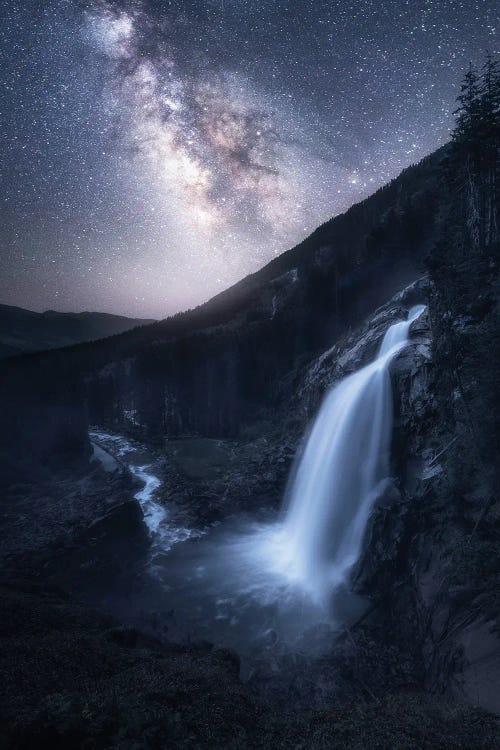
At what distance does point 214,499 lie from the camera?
25406 millimetres

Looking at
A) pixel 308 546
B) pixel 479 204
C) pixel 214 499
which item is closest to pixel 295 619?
pixel 308 546

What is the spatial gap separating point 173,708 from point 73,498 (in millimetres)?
22626

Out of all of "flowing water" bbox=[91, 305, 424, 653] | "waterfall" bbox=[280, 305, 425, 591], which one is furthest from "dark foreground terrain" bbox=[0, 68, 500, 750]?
"waterfall" bbox=[280, 305, 425, 591]

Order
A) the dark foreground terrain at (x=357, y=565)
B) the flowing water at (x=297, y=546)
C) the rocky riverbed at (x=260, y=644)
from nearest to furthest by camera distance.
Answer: the rocky riverbed at (x=260, y=644), the dark foreground terrain at (x=357, y=565), the flowing water at (x=297, y=546)

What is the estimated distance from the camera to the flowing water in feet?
47.6

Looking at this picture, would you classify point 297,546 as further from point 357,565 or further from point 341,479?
point 357,565

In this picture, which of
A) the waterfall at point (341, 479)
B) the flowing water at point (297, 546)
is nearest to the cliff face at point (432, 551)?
the waterfall at point (341, 479)

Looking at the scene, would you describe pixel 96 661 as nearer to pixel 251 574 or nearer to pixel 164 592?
pixel 164 592

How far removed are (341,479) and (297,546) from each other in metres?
4.64

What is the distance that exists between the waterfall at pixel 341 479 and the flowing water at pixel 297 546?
0.06 meters

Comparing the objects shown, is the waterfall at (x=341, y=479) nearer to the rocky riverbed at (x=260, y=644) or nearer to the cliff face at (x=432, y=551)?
the cliff face at (x=432, y=551)

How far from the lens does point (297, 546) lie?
20.5 m

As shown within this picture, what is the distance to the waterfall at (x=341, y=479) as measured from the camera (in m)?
17.7

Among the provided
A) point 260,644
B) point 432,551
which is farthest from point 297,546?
point 432,551
